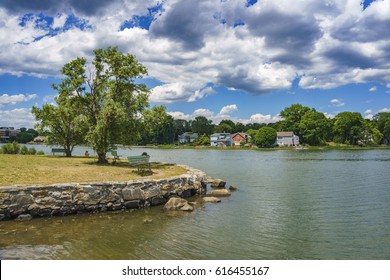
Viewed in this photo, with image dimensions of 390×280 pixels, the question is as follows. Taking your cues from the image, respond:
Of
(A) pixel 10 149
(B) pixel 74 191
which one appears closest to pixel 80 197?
(B) pixel 74 191

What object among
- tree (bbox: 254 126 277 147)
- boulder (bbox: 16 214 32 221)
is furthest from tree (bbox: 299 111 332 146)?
boulder (bbox: 16 214 32 221)

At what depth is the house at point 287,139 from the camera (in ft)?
421

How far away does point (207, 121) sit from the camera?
646ft

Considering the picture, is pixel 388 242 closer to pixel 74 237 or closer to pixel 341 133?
pixel 74 237

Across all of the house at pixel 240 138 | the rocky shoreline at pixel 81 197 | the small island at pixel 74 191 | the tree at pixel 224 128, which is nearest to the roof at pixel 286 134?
the house at pixel 240 138

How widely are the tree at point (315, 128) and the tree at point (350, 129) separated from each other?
3.82 metres

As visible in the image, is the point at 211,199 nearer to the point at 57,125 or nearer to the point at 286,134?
the point at 57,125

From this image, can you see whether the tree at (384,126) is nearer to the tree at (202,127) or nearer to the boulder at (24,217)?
the tree at (202,127)

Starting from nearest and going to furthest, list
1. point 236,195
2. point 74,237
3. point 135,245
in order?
point 135,245 → point 74,237 → point 236,195

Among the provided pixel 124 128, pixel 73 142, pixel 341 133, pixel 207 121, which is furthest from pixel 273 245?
pixel 207 121

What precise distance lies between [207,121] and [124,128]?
17224 centimetres

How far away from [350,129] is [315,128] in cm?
1313

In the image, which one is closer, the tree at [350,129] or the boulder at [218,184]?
the boulder at [218,184]

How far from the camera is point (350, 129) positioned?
124 metres
